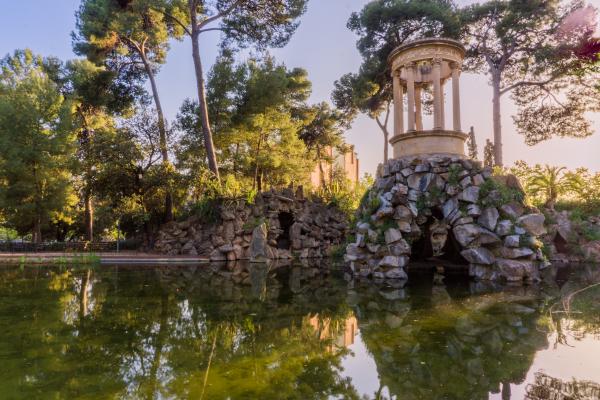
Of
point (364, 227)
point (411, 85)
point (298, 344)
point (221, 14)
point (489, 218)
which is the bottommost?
point (298, 344)

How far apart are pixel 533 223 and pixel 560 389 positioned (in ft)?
23.5

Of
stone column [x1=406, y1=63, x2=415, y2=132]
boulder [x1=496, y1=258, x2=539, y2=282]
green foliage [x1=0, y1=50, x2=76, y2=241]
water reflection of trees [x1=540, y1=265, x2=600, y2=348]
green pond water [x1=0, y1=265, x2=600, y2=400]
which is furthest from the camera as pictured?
green foliage [x1=0, y1=50, x2=76, y2=241]

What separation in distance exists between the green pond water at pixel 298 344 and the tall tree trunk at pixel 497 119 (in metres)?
12.0

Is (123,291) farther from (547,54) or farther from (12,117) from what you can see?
(547,54)

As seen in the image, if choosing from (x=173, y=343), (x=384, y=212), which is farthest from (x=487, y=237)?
(x=173, y=343)

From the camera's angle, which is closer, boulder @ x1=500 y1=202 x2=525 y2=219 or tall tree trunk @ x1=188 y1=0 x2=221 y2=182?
boulder @ x1=500 y1=202 x2=525 y2=219

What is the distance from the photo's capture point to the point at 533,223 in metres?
8.57

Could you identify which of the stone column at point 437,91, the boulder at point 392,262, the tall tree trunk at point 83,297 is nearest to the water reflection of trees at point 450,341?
the boulder at point 392,262

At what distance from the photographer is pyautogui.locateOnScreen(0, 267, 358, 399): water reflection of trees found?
8.51ft

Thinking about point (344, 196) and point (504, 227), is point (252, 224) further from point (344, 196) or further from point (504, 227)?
point (504, 227)

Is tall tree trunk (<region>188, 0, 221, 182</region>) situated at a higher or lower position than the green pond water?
higher

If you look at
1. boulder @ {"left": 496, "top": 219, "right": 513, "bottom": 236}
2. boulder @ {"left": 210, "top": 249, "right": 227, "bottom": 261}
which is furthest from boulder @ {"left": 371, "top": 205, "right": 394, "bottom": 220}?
boulder @ {"left": 210, "top": 249, "right": 227, "bottom": 261}

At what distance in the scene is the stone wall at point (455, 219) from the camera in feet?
27.5

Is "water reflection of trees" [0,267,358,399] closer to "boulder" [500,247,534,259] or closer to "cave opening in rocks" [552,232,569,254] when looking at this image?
"boulder" [500,247,534,259]
